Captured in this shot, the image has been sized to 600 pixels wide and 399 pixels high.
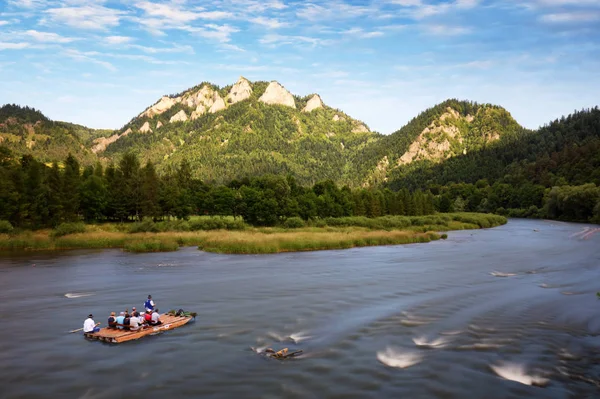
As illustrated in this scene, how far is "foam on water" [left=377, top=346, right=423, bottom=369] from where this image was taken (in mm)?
26359

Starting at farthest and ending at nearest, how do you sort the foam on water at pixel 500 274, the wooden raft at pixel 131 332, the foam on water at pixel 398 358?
the foam on water at pixel 500 274 < the wooden raft at pixel 131 332 < the foam on water at pixel 398 358

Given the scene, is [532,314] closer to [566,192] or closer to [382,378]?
[382,378]

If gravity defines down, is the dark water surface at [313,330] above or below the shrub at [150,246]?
below

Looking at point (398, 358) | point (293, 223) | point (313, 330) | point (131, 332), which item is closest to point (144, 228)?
point (293, 223)

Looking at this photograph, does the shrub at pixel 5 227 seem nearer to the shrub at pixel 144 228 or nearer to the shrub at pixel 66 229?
the shrub at pixel 66 229

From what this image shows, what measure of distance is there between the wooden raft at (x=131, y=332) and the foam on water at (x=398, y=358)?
14.2 m

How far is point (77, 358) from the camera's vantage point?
87.8 ft

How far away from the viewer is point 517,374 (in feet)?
81.4

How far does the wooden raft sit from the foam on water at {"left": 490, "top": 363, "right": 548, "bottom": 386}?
2039 cm

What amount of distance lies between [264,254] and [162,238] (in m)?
22.2

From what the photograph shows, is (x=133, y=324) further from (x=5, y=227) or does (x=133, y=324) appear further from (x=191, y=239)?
(x=5, y=227)

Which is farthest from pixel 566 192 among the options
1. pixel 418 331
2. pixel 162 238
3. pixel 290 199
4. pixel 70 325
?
pixel 70 325

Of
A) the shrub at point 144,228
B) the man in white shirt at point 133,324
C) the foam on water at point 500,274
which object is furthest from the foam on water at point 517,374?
the shrub at point 144,228

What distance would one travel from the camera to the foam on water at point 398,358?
86.5 ft
